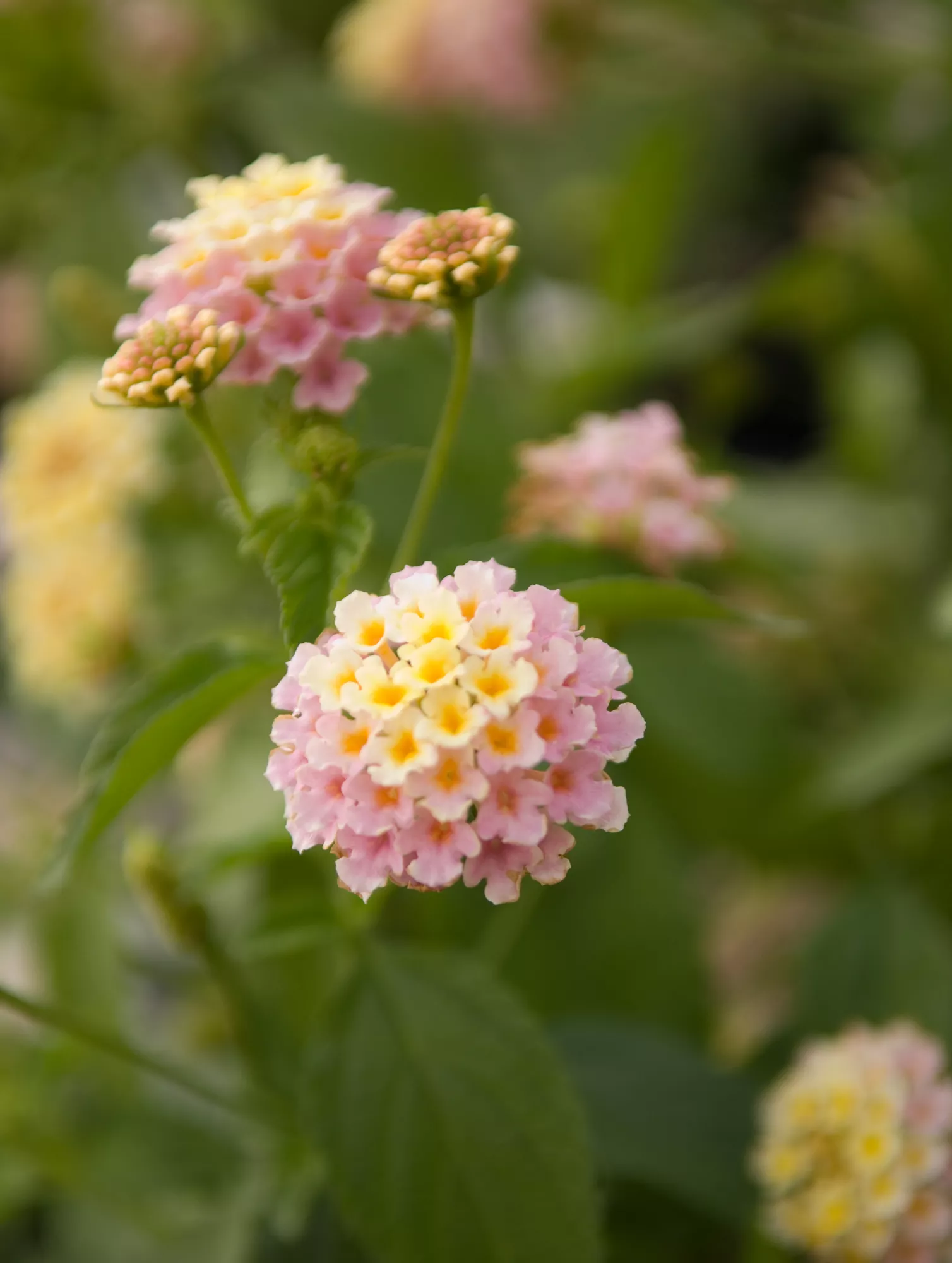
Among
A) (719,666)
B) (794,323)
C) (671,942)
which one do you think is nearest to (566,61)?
(794,323)

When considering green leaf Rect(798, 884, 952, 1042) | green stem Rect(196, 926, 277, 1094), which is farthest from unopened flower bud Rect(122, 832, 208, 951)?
green leaf Rect(798, 884, 952, 1042)

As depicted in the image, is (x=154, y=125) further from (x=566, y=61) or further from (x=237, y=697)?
(x=237, y=697)

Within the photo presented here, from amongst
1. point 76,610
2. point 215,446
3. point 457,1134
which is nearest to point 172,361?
point 215,446

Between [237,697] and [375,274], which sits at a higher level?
[375,274]

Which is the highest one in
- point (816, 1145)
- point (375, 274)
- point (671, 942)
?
point (375, 274)

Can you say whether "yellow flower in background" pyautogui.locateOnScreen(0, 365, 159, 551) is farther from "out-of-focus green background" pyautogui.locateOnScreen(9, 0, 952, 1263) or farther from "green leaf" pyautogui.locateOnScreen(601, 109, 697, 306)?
"green leaf" pyautogui.locateOnScreen(601, 109, 697, 306)

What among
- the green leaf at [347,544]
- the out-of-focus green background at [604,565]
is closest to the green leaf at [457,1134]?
the out-of-focus green background at [604,565]

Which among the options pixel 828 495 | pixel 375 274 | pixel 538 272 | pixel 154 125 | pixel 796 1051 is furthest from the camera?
pixel 538 272
